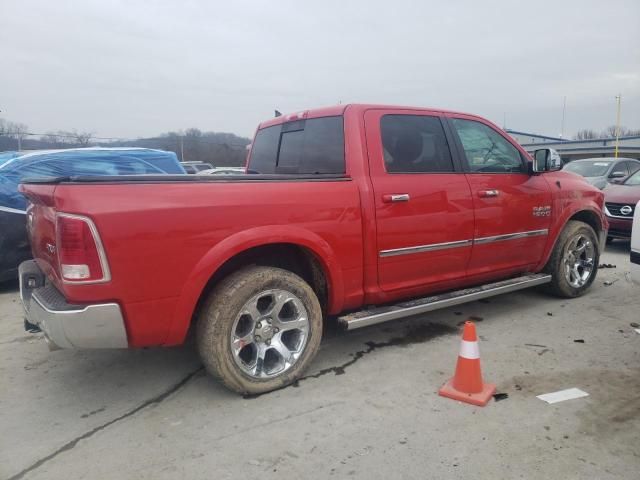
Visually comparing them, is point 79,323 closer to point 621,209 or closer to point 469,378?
point 469,378

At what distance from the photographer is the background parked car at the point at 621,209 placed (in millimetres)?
7664

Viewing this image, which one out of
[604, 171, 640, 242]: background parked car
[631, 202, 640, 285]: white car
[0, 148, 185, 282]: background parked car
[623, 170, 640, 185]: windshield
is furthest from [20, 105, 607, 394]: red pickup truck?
[623, 170, 640, 185]: windshield

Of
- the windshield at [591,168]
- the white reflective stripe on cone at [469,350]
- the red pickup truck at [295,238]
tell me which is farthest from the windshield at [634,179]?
the white reflective stripe on cone at [469,350]

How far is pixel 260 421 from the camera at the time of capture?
2.82m

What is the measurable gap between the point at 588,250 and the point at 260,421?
4.19 m

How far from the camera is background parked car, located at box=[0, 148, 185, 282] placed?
567 cm

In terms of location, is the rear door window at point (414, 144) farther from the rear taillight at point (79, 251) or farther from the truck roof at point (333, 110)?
the rear taillight at point (79, 251)

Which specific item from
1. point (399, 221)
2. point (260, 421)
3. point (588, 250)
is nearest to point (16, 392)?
point (260, 421)

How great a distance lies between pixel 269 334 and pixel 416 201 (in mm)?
1490

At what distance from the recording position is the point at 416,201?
3.64 metres

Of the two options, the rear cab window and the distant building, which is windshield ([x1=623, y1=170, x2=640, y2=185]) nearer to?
the rear cab window

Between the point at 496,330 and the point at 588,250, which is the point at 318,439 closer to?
the point at 496,330

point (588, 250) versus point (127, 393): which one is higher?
point (588, 250)

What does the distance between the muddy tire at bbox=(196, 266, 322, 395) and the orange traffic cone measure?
0.96m
